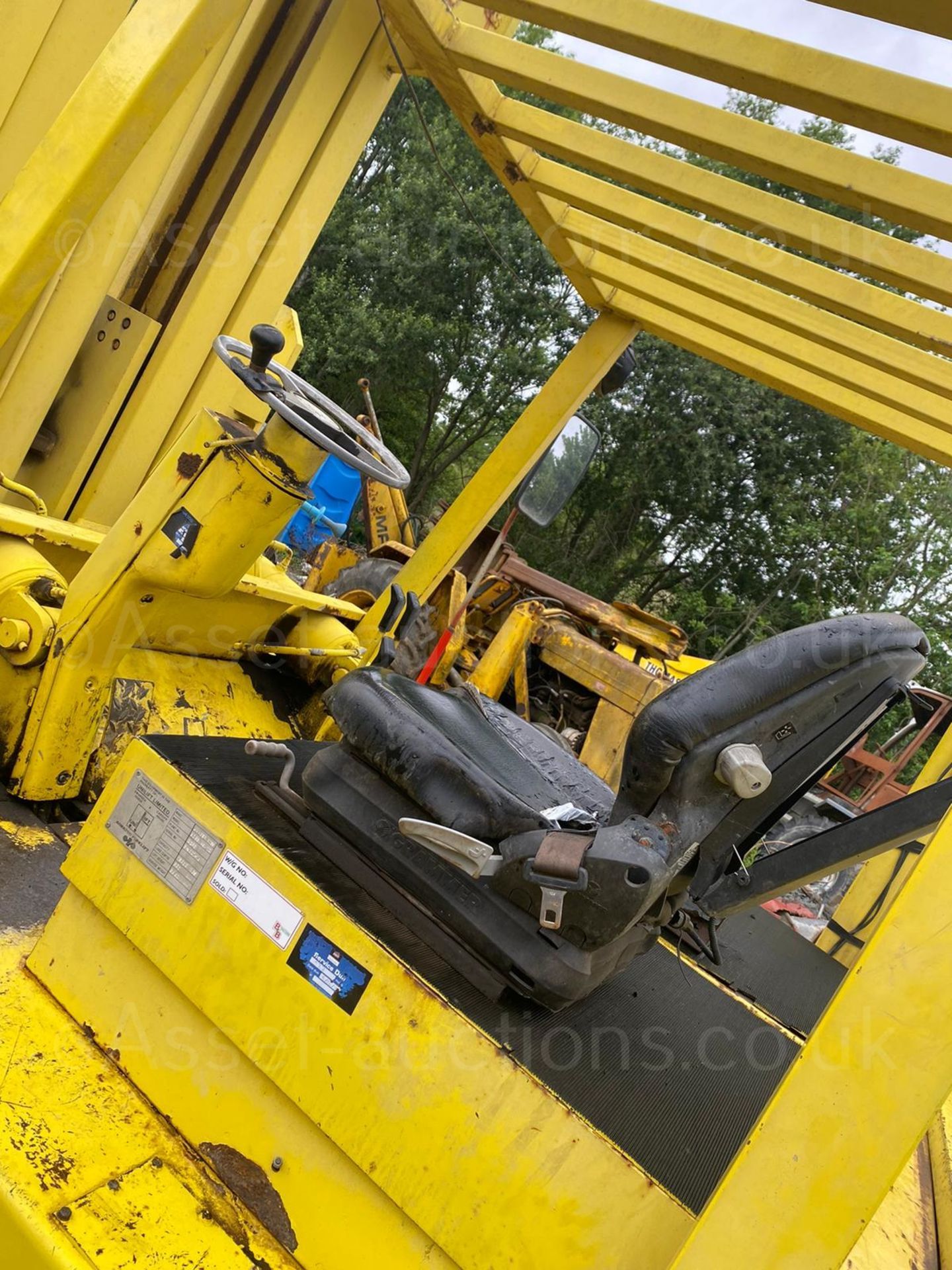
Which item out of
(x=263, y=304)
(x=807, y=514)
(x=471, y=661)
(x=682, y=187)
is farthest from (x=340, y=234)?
(x=682, y=187)

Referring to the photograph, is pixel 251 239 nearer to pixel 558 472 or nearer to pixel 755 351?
pixel 558 472

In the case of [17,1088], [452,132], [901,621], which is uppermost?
[452,132]

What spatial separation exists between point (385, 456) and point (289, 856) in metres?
1.25

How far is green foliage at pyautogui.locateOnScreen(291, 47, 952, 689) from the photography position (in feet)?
48.7

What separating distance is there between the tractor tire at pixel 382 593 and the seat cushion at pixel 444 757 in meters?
1.93

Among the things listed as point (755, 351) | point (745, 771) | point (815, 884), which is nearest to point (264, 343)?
point (745, 771)

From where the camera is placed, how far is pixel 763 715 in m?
1.41

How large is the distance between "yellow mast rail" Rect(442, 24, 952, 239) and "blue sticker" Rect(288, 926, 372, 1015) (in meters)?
1.92

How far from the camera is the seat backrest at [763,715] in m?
1.40

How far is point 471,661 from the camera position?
247 inches

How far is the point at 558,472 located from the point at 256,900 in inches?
114

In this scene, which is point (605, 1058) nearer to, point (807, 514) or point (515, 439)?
point (515, 439)

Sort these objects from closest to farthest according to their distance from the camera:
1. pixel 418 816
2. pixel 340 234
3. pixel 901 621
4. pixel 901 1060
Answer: pixel 901 1060, pixel 901 621, pixel 418 816, pixel 340 234

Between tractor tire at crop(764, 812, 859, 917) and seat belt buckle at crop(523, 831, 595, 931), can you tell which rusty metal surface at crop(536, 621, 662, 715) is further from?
seat belt buckle at crop(523, 831, 595, 931)
